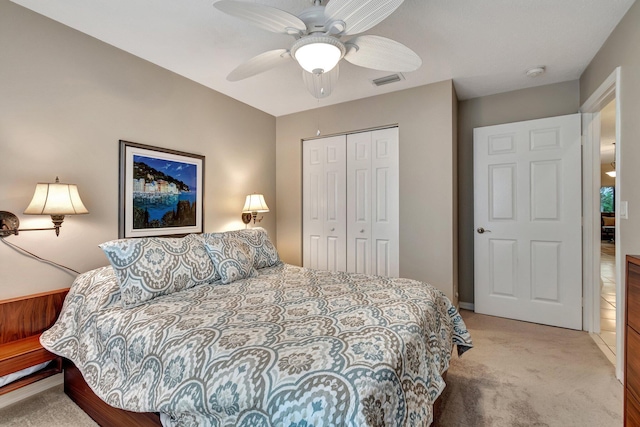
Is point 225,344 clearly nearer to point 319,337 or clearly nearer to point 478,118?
point 319,337

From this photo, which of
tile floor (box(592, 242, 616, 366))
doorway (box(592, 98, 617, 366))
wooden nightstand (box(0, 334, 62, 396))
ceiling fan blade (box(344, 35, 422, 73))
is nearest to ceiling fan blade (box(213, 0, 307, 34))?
ceiling fan blade (box(344, 35, 422, 73))

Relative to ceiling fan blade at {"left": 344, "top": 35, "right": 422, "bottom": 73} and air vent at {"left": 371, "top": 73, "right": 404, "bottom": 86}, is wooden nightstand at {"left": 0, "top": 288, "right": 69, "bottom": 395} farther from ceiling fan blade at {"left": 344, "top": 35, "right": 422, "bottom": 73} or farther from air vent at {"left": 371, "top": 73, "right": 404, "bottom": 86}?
air vent at {"left": 371, "top": 73, "right": 404, "bottom": 86}

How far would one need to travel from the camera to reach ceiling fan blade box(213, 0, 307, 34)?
1.34 meters

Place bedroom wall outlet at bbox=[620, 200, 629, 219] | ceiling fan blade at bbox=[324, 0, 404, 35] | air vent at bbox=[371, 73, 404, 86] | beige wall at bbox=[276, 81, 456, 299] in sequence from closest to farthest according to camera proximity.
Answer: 1. ceiling fan blade at bbox=[324, 0, 404, 35]
2. bedroom wall outlet at bbox=[620, 200, 629, 219]
3. air vent at bbox=[371, 73, 404, 86]
4. beige wall at bbox=[276, 81, 456, 299]

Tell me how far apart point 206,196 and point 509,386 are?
9.74 feet

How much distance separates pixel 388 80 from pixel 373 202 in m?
1.30

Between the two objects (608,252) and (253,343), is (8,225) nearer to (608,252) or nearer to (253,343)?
(253,343)

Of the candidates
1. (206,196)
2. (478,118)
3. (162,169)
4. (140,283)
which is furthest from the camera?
(478,118)

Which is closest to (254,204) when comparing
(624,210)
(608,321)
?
(624,210)

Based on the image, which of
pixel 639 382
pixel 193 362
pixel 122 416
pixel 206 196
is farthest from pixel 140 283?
pixel 639 382

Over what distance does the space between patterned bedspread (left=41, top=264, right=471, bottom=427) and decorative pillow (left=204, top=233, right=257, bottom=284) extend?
0.55 ft

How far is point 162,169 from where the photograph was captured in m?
2.62

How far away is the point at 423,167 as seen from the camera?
3.05 meters

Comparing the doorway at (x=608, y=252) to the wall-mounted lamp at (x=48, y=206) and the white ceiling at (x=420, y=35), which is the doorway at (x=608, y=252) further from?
the wall-mounted lamp at (x=48, y=206)
